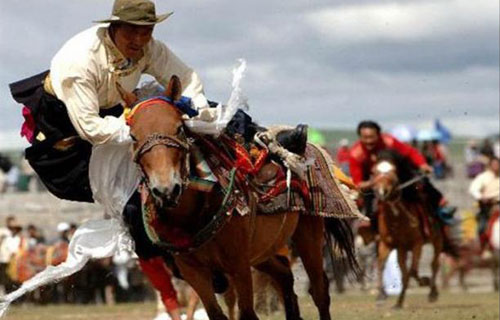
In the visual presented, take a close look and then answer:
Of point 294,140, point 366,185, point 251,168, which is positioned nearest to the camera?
point 251,168

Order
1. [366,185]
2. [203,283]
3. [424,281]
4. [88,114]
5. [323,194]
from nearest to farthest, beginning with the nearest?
[88,114] → [203,283] → [323,194] → [366,185] → [424,281]

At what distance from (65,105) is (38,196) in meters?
20.2

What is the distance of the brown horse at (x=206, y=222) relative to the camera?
938cm

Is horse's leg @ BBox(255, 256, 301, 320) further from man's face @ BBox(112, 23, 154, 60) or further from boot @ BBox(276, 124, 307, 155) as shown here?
man's face @ BBox(112, 23, 154, 60)

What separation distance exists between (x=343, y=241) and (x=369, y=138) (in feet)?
21.4

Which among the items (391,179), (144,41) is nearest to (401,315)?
(391,179)

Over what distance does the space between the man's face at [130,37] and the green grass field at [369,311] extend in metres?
4.93

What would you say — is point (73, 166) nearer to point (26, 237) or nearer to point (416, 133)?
point (26, 237)

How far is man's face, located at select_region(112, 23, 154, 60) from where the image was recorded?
1018 cm

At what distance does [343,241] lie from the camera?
1325 cm

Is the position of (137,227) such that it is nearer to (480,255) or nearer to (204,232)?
(204,232)

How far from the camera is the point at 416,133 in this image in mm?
33469

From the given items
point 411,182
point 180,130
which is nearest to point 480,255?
point 411,182

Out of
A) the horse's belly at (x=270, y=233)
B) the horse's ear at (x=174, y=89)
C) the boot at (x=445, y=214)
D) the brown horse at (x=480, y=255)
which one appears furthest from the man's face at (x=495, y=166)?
the horse's ear at (x=174, y=89)
